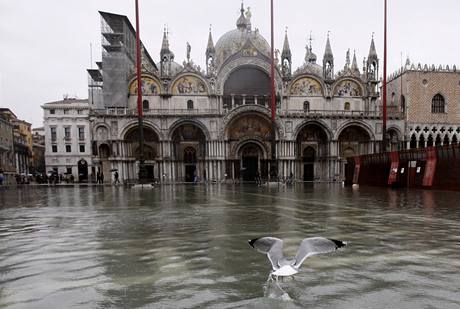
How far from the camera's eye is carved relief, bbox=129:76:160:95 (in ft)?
119

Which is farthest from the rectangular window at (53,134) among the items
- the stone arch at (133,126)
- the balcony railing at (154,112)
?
the stone arch at (133,126)

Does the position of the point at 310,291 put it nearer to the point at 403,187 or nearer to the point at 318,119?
the point at 403,187

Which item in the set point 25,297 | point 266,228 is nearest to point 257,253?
point 266,228

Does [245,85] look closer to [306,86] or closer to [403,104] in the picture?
[306,86]

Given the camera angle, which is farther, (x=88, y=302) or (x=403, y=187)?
(x=403, y=187)

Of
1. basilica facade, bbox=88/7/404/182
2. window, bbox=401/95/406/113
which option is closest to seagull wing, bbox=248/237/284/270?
basilica facade, bbox=88/7/404/182

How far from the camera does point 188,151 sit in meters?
37.5

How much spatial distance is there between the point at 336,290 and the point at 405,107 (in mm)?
41783

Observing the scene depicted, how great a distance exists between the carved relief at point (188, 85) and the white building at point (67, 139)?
25.8 m

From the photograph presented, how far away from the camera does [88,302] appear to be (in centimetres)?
268

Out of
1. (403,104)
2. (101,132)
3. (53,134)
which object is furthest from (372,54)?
(53,134)

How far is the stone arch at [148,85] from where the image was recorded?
36.1m

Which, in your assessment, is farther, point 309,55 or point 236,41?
point 309,55

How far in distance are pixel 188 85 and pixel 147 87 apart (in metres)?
4.63
